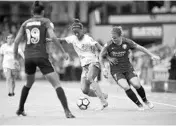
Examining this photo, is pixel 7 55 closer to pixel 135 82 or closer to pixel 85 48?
pixel 85 48

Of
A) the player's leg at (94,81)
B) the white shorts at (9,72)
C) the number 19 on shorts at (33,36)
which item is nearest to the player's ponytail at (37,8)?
the number 19 on shorts at (33,36)

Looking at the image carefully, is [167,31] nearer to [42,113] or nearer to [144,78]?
[144,78]

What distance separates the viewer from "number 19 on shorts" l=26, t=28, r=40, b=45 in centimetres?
1252

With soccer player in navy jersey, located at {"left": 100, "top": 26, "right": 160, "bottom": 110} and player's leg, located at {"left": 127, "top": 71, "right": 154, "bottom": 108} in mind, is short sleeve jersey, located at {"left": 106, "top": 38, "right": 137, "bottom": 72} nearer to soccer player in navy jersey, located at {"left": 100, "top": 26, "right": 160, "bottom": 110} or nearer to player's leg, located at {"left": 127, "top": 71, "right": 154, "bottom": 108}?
soccer player in navy jersey, located at {"left": 100, "top": 26, "right": 160, "bottom": 110}

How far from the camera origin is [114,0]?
4869cm

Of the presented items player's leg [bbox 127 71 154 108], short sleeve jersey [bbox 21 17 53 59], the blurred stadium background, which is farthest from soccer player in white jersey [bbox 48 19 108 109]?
the blurred stadium background

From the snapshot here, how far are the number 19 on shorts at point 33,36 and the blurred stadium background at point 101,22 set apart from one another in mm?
28249

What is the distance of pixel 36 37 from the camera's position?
12516 millimetres

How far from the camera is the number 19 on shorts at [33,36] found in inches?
493

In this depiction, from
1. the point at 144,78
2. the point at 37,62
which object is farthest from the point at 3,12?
the point at 37,62

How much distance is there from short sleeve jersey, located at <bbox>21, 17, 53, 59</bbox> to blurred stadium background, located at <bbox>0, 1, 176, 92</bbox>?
1111 inches

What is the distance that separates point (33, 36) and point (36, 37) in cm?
6

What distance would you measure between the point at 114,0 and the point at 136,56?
7842 millimetres

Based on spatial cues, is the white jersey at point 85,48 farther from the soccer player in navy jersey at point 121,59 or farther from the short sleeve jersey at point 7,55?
the short sleeve jersey at point 7,55
